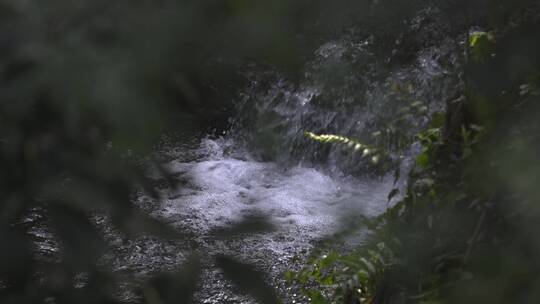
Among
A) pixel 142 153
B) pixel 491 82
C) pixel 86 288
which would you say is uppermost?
pixel 491 82

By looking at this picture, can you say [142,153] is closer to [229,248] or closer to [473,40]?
[229,248]

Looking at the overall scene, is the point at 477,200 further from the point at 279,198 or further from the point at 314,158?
the point at 314,158

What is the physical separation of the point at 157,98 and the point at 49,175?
142mm

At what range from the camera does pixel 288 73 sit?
27.4 inches

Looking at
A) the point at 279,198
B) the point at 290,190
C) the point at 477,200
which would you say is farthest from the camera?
the point at 290,190

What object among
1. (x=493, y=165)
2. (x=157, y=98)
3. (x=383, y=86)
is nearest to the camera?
(x=157, y=98)

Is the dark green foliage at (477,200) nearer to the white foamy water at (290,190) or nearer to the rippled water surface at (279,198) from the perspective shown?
the rippled water surface at (279,198)

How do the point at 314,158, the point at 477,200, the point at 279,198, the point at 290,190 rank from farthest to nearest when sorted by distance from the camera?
the point at 314,158
the point at 290,190
the point at 279,198
the point at 477,200

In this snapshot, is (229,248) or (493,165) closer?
(229,248)

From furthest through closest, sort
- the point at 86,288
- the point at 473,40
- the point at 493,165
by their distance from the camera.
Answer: the point at 473,40 < the point at 493,165 < the point at 86,288

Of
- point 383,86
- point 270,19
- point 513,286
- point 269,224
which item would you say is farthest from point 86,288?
point 383,86

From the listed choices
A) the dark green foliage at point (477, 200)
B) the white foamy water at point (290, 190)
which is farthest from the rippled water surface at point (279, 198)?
the dark green foliage at point (477, 200)

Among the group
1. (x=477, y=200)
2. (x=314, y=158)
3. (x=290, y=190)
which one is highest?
(x=314, y=158)

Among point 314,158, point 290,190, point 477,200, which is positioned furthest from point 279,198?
point 314,158
